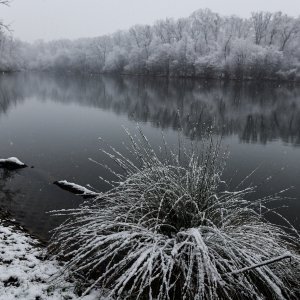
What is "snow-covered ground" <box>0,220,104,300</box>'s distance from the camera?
13.9ft

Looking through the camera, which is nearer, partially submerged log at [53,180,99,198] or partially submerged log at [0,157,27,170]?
partially submerged log at [53,180,99,198]

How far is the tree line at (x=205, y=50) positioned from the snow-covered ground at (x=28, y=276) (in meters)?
65.1

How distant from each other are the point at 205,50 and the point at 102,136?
216ft

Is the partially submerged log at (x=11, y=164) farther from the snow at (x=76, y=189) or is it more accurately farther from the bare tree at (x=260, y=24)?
the bare tree at (x=260, y=24)

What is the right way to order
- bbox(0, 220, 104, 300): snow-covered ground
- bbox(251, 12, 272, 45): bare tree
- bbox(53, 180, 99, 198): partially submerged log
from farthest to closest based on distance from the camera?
bbox(251, 12, 272, 45): bare tree
bbox(53, 180, 99, 198): partially submerged log
bbox(0, 220, 104, 300): snow-covered ground

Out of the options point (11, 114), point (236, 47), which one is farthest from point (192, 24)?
point (11, 114)

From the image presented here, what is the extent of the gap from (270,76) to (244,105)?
124 ft

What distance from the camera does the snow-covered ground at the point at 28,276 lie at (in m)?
4.22

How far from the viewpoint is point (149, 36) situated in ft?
305

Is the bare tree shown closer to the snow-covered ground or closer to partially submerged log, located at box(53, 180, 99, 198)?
partially submerged log, located at box(53, 180, 99, 198)

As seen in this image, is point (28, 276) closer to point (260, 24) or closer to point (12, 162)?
point (12, 162)

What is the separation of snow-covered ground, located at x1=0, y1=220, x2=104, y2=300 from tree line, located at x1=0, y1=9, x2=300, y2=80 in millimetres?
65099

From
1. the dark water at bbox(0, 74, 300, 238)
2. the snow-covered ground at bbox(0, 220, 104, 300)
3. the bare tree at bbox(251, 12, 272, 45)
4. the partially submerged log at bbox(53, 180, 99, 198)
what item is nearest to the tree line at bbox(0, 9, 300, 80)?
the bare tree at bbox(251, 12, 272, 45)

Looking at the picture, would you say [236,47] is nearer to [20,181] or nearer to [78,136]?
[78,136]
